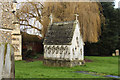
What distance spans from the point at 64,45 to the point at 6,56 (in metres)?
14.7

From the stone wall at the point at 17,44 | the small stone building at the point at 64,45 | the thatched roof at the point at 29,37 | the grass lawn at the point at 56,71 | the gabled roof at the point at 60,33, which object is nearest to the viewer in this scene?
the grass lawn at the point at 56,71

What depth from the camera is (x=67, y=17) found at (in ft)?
79.8

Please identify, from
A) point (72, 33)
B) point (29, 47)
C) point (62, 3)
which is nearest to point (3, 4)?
point (72, 33)

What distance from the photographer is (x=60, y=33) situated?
18062 millimetres

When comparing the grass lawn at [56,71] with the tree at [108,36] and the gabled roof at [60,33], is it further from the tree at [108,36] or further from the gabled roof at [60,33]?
the tree at [108,36]

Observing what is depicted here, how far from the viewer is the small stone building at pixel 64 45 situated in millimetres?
17078

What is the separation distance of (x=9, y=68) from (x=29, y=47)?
28116 millimetres

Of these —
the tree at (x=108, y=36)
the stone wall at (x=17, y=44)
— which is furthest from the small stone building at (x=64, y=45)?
the tree at (x=108, y=36)

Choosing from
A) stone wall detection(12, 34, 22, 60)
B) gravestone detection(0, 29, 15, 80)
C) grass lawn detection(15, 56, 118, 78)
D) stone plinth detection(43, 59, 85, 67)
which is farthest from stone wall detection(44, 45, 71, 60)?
gravestone detection(0, 29, 15, 80)

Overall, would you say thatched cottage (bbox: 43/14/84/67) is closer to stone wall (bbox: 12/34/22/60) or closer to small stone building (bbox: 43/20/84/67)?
small stone building (bbox: 43/20/84/67)

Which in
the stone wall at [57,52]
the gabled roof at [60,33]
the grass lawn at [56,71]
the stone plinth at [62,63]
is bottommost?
the grass lawn at [56,71]

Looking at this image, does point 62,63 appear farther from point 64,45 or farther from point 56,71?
point 56,71

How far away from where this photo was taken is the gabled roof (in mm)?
17375

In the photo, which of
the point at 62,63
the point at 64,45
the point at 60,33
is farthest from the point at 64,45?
the point at 62,63
